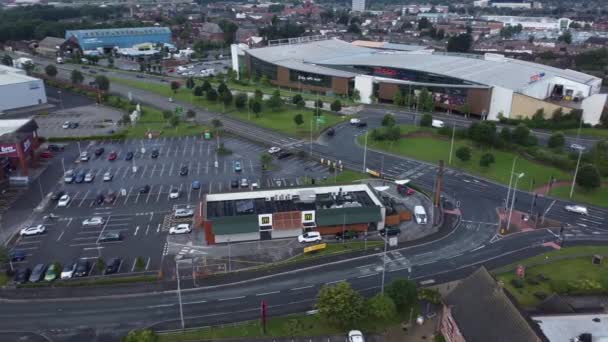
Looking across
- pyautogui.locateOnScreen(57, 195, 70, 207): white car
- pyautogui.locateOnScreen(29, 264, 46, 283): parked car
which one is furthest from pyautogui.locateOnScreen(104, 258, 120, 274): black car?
pyautogui.locateOnScreen(57, 195, 70, 207): white car

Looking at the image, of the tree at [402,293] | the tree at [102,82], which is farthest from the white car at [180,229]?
the tree at [102,82]

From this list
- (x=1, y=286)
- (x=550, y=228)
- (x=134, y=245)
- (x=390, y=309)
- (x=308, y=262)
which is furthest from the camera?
(x=550, y=228)

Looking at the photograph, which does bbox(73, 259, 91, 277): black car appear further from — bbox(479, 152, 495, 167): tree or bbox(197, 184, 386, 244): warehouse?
bbox(479, 152, 495, 167): tree

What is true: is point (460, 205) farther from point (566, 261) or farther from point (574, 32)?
point (574, 32)

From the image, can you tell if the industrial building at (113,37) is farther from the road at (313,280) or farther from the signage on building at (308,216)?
the road at (313,280)

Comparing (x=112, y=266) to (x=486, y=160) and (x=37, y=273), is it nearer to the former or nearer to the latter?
(x=37, y=273)

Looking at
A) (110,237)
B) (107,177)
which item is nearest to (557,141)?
(110,237)

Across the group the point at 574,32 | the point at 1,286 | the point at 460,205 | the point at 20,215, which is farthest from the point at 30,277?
the point at 574,32
